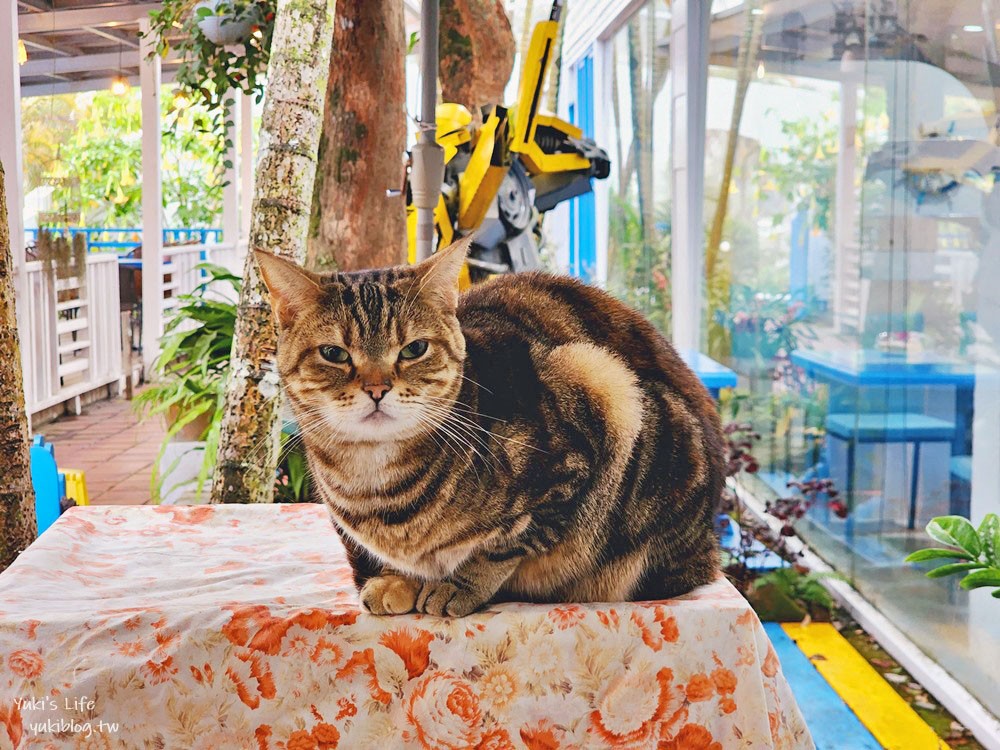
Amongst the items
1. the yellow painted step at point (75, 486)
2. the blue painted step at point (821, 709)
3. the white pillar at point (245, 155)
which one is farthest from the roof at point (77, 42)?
the blue painted step at point (821, 709)

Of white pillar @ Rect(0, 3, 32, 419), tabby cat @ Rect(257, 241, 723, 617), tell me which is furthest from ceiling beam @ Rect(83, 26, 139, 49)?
tabby cat @ Rect(257, 241, 723, 617)

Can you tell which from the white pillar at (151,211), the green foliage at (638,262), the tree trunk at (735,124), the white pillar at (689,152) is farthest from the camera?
the green foliage at (638,262)

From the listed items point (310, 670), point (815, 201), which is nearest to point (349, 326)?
point (310, 670)

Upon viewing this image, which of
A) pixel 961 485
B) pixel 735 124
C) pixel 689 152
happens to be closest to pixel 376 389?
pixel 961 485

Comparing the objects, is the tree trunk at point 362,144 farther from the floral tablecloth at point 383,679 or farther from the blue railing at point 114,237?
the floral tablecloth at point 383,679

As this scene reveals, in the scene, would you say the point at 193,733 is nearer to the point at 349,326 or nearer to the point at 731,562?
the point at 349,326

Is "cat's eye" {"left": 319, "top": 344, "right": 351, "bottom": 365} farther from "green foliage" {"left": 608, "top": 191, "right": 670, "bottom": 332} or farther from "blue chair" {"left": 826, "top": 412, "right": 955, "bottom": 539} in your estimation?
"green foliage" {"left": 608, "top": 191, "right": 670, "bottom": 332}

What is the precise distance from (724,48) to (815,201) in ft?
3.33

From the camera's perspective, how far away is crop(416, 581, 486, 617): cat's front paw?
3.28ft

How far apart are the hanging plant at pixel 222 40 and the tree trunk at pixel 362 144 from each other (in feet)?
1.27

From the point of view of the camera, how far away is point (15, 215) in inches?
111

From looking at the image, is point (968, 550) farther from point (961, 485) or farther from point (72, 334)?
point (72, 334)

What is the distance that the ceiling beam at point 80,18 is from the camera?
296 centimetres

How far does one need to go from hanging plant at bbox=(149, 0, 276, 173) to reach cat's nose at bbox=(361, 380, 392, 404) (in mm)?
2120
